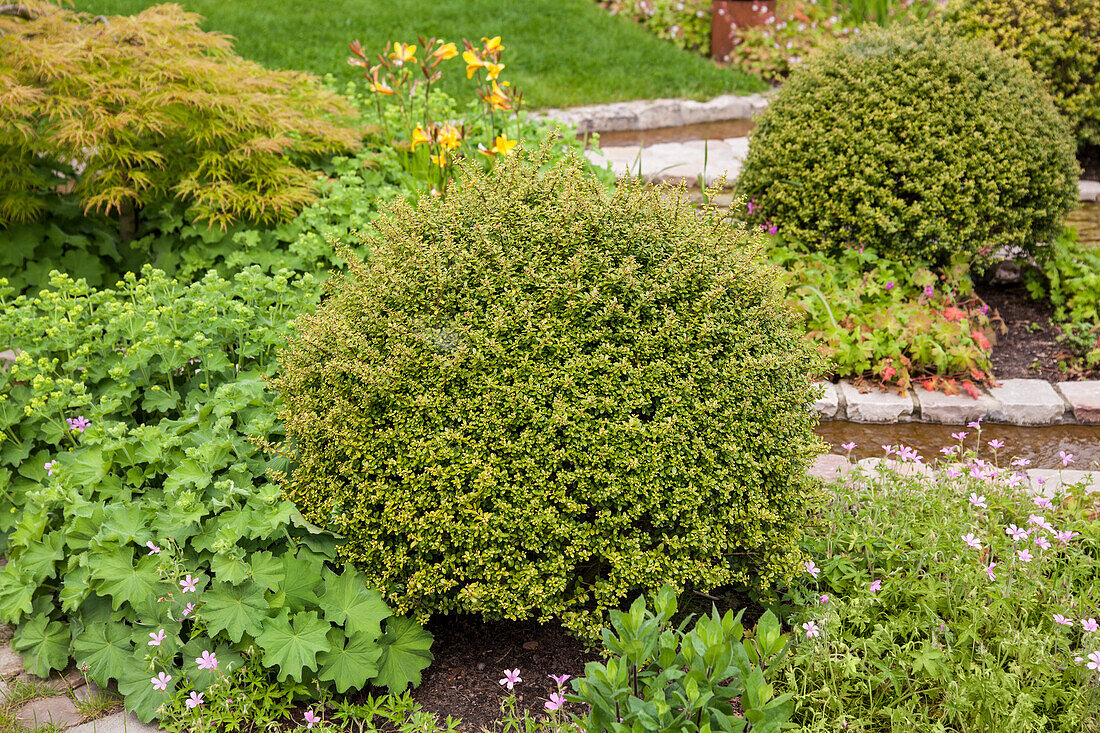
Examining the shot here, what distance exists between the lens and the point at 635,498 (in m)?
2.32

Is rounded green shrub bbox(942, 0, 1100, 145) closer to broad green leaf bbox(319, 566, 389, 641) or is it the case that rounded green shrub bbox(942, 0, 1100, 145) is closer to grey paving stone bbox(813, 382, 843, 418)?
grey paving stone bbox(813, 382, 843, 418)

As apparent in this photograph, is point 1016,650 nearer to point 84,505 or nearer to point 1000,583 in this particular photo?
point 1000,583

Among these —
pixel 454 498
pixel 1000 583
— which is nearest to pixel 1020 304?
pixel 1000 583

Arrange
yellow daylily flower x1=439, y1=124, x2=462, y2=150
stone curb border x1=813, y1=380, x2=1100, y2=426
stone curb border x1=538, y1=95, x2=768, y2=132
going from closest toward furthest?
stone curb border x1=813, y1=380, x2=1100, y2=426
yellow daylily flower x1=439, y1=124, x2=462, y2=150
stone curb border x1=538, y1=95, x2=768, y2=132

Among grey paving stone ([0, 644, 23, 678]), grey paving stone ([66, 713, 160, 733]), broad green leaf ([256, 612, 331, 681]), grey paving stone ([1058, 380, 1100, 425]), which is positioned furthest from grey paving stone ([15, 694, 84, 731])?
grey paving stone ([1058, 380, 1100, 425])

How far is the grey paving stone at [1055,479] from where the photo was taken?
332 cm

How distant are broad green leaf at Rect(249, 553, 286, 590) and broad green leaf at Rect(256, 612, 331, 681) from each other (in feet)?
0.31

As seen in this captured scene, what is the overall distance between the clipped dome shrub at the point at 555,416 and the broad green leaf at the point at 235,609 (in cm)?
28

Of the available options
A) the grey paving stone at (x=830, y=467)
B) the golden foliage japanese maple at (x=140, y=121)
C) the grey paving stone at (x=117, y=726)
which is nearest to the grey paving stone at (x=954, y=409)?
the grey paving stone at (x=830, y=467)

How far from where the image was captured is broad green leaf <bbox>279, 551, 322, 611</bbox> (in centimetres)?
242

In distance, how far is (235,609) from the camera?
2.34 meters

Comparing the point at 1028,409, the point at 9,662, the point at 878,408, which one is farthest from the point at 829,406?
the point at 9,662

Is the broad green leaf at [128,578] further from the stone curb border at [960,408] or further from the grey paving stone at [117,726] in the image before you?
the stone curb border at [960,408]

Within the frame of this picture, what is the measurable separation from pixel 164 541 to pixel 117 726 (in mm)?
531
